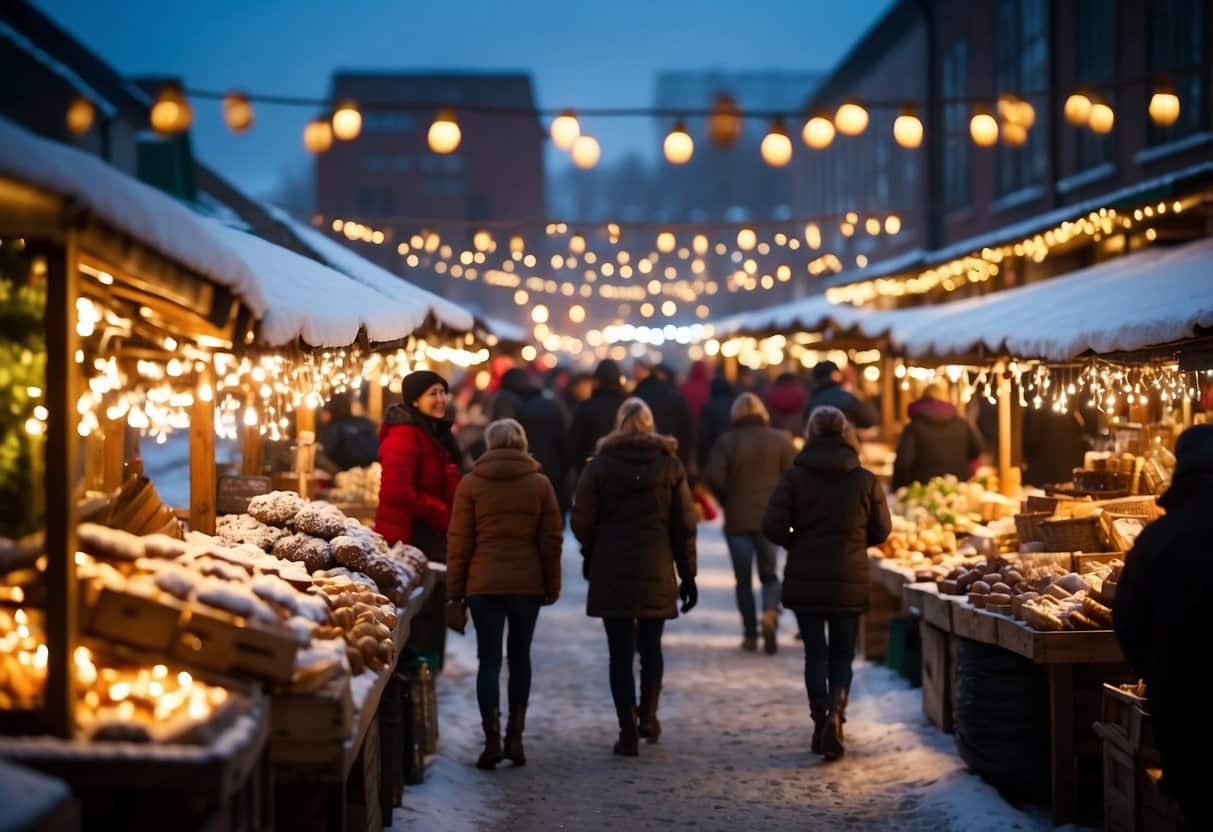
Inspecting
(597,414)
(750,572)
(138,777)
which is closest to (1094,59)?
(597,414)

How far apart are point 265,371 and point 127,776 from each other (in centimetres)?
538

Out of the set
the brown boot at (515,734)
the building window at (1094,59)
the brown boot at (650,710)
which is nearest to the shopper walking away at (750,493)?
the brown boot at (650,710)

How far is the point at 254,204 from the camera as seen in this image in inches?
754

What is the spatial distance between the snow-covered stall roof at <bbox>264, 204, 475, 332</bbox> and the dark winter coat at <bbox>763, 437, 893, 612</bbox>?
3.07m

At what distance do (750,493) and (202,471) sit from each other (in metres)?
5.58

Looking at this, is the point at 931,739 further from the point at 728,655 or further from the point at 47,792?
the point at 47,792

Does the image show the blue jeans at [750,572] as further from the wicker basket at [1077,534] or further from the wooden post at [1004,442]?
the wicker basket at [1077,534]

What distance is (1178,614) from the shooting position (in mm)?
5418

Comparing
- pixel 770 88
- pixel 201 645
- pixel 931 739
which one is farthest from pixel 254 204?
pixel 770 88

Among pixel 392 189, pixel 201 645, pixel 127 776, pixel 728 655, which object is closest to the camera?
pixel 127 776

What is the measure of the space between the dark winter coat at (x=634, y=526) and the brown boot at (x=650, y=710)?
1.83 feet

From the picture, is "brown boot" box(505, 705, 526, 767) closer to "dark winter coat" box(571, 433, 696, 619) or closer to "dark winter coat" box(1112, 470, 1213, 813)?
"dark winter coat" box(571, 433, 696, 619)

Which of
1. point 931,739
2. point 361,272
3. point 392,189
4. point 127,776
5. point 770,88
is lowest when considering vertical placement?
point 931,739

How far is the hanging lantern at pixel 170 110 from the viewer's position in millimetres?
13703
